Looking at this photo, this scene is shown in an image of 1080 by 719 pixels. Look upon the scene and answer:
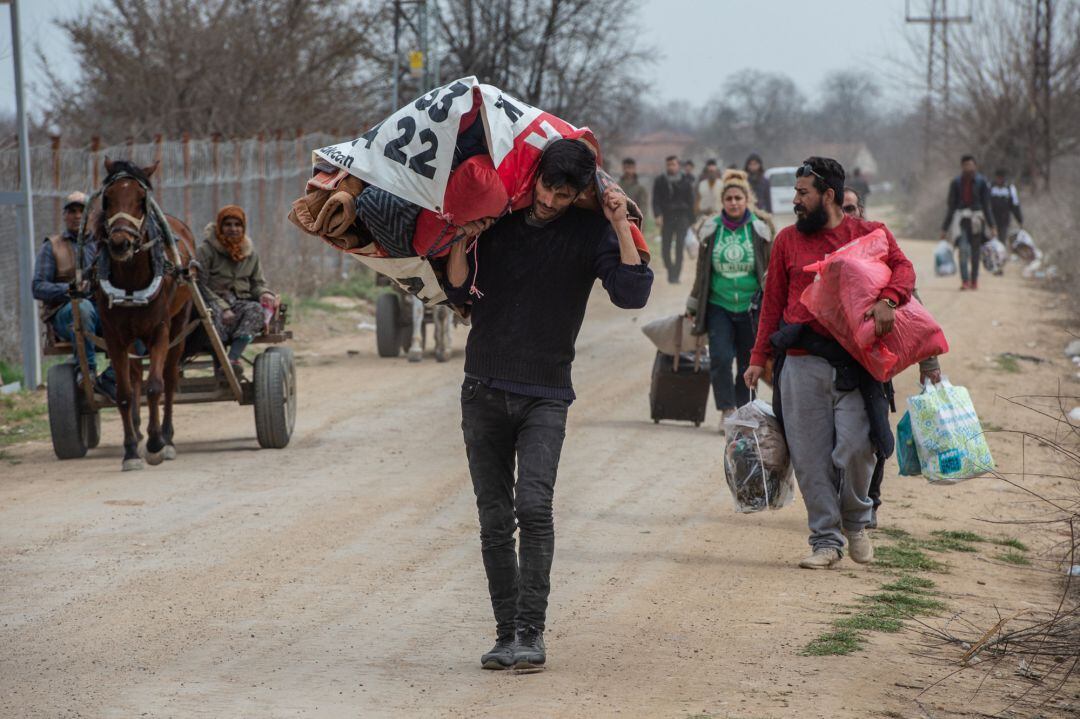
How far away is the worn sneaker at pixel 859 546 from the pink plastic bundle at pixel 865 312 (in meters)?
0.98

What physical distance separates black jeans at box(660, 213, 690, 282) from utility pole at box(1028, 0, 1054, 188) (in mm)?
16086

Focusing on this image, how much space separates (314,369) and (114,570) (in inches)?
347

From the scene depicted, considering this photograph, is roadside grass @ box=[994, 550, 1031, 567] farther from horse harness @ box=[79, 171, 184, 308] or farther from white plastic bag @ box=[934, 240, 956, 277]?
white plastic bag @ box=[934, 240, 956, 277]

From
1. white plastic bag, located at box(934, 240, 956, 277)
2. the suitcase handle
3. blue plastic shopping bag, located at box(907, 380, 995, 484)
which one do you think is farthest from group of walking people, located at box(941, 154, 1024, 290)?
blue plastic shopping bag, located at box(907, 380, 995, 484)

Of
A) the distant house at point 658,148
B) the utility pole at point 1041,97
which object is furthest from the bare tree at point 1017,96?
the distant house at point 658,148

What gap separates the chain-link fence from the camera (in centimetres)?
1498

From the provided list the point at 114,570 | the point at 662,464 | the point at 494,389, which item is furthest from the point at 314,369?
the point at 494,389

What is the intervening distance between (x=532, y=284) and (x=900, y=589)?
2.84m

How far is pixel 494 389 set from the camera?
5.66m

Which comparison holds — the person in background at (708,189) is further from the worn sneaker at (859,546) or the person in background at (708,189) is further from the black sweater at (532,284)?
the black sweater at (532,284)

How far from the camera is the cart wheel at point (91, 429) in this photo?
11.0m

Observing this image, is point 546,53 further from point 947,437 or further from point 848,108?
point 848,108

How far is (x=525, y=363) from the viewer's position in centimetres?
562

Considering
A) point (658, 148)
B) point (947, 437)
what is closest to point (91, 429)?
point (947, 437)
